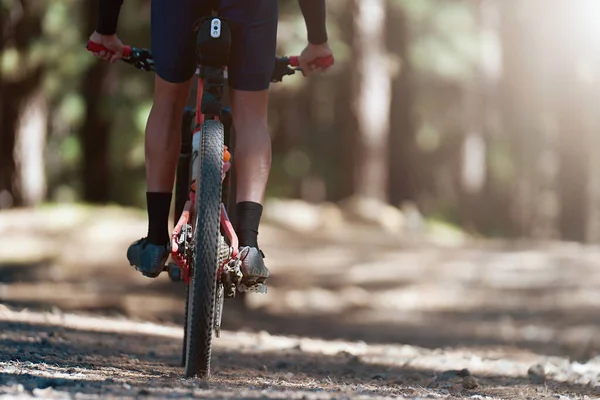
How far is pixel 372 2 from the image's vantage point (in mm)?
18188

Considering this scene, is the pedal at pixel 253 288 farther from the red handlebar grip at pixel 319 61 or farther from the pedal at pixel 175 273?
the red handlebar grip at pixel 319 61

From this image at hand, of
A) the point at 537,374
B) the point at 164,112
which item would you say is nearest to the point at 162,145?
the point at 164,112

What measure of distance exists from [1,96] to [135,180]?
6.08 m

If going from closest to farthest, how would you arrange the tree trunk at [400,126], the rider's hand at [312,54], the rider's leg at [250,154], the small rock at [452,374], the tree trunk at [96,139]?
1. the rider's leg at [250,154]
2. the rider's hand at [312,54]
3. the small rock at [452,374]
4. the tree trunk at [96,139]
5. the tree trunk at [400,126]

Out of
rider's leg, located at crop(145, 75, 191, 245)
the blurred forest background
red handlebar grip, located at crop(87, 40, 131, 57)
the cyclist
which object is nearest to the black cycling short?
the cyclist

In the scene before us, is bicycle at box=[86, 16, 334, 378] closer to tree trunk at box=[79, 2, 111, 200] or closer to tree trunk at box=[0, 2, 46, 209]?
tree trunk at box=[0, 2, 46, 209]

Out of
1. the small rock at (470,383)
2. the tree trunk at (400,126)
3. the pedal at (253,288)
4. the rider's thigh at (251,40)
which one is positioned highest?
the tree trunk at (400,126)

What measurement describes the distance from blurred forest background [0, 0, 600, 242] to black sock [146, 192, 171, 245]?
43.1 ft

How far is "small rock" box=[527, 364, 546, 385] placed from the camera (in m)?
5.54

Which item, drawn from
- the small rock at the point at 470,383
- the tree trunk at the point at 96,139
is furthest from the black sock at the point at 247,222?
the tree trunk at the point at 96,139

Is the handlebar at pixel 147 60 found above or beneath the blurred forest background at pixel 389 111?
beneath

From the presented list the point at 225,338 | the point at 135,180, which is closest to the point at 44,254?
the point at 225,338

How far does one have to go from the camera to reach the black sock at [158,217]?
15.6ft

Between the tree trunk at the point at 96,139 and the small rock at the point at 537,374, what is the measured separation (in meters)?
15.0
